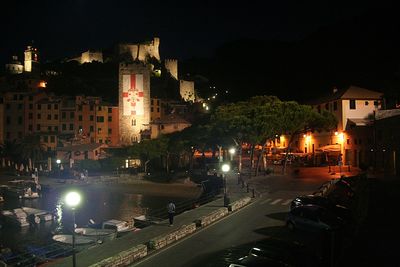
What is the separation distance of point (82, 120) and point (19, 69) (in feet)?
210

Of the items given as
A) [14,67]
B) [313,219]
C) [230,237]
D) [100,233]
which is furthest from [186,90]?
[230,237]

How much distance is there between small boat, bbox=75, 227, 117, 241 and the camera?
94.0 feet

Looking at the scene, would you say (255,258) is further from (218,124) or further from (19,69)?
(19,69)

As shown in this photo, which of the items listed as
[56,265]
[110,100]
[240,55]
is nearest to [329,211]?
[56,265]

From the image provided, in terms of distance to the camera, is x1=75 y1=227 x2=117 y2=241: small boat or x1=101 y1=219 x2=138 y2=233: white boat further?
x1=101 y1=219 x2=138 y2=233: white boat

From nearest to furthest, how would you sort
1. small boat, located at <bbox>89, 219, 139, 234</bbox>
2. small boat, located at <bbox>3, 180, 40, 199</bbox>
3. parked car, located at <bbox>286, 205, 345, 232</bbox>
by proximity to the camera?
1. parked car, located at <bbox>286, 205, 345, 232</bbox>
2. small boat, located at <bbox>89, 219, 139, 234</bbox>
3. small boat, located at <bbox>3, 180, 40, 199</bbox>

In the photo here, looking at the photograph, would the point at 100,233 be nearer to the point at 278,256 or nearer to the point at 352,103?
the point at 278,256

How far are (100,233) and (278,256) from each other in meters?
18.7

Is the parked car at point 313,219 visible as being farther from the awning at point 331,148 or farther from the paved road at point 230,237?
the awning at point 331,148

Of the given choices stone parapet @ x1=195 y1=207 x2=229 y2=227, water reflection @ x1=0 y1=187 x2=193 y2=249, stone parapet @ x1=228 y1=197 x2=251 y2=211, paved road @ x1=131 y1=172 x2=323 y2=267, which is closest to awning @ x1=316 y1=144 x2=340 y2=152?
water reflection @ x1=0 y1=187 x2=193 y2=249

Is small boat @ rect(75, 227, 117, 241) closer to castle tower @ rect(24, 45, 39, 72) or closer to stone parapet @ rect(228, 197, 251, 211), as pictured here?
stone parapet @ rect(228, 197, 251, 211)

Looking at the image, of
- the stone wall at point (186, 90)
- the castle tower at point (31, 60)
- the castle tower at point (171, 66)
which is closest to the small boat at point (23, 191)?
the stone wall at point (186, 90)

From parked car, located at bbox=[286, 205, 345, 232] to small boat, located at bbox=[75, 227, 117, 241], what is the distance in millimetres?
13276

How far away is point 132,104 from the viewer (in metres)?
92.9
